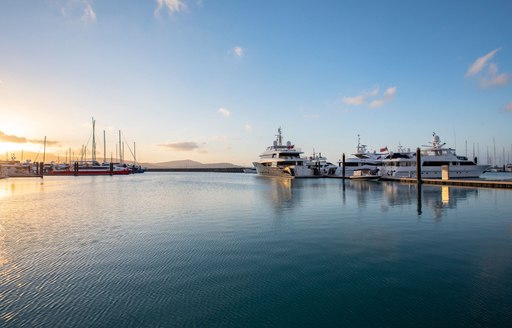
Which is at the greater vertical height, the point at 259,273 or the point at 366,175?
the point at 366,175

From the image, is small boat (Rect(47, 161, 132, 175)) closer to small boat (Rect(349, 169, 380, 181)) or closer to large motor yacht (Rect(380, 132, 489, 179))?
small boat (Rect(349, 169, 380, 181))

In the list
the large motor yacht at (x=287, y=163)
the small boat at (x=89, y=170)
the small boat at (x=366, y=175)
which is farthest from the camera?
the small boat at (x=89, y=170)

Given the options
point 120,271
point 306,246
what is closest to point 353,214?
point 306,246

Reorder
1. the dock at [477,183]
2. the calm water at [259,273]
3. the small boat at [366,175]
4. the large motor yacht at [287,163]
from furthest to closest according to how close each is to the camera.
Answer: the large motor yacht at [287,163], the small boat at [366,175], the dock at [477,183], the calm water at [259,273]

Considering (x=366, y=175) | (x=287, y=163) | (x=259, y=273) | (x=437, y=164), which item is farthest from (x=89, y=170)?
(x=259, y=273)

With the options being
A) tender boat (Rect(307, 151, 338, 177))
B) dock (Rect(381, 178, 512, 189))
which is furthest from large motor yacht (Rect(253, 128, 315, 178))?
dock (Rect(381, 178, 512, 189))

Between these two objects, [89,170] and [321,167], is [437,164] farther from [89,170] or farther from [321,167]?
[89,170]

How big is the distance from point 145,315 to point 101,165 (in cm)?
11900

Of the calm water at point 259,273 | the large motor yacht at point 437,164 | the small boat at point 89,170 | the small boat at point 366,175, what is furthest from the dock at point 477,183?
the small boat at point 89,170

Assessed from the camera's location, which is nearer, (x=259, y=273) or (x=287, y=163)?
(x=259, y=273)

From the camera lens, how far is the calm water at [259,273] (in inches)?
228

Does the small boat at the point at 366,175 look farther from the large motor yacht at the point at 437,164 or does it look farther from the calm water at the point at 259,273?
the calm water at the point at 259,273

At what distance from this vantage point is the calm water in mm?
5781

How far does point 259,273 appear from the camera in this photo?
811cm
